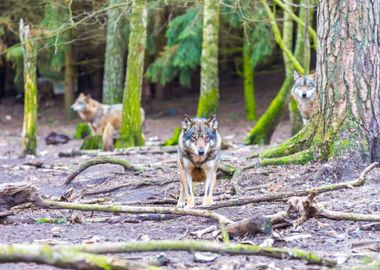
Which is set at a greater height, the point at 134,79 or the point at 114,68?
the point at 114,68

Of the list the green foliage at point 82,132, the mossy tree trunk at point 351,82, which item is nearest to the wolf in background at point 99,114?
the green foliage at point 82,132

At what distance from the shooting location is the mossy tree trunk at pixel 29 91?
15.1 meters

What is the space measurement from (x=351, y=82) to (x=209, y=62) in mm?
8963

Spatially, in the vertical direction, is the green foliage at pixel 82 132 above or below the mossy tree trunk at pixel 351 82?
below

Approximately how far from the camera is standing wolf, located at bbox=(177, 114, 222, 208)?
8.25 m

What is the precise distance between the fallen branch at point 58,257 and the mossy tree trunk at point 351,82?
5.47 metres

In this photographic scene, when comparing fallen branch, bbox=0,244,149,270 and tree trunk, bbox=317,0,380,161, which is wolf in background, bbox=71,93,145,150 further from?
fallen branch, bbox=0,244,149,270

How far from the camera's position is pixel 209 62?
1797 centimetres

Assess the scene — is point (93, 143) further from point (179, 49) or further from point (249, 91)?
point (249, 91)

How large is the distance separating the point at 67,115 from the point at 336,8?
2102cm

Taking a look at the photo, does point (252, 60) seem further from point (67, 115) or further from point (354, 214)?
point (354, 214)

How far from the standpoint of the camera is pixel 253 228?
20.4ft

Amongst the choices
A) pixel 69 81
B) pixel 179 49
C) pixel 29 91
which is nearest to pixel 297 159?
pixel 29 91

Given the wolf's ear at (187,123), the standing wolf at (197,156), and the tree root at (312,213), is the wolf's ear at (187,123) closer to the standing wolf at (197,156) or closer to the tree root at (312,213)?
the standing wolf at (197,156)
